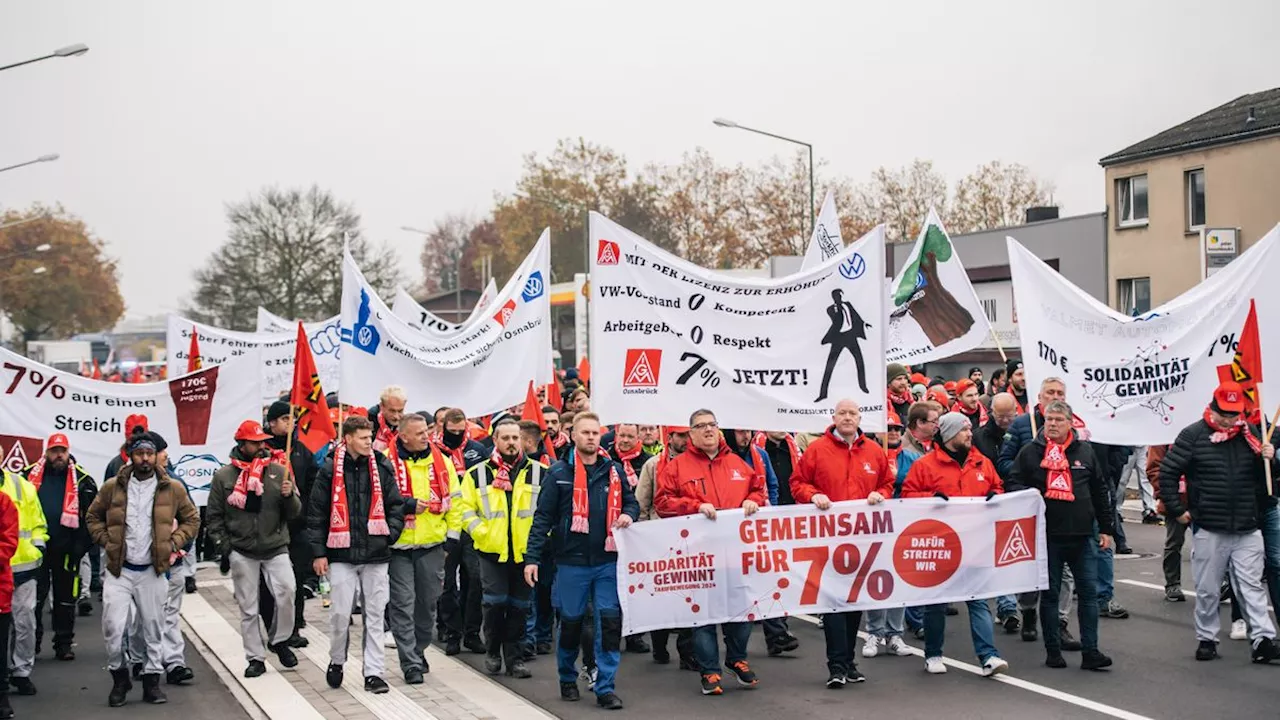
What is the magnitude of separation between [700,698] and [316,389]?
12.9 ft

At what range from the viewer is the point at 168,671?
34.9 ft

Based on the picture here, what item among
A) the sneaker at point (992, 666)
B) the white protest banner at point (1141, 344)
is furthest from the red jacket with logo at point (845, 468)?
the white protest banner at point (1141, 344)

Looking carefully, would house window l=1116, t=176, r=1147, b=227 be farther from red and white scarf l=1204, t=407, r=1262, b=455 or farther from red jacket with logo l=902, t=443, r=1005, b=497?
red jacket with logo l=902, t=443, r=1005, b=497

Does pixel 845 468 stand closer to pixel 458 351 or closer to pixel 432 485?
pixel 432 485

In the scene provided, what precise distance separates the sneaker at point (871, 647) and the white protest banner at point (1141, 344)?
7.49 feet

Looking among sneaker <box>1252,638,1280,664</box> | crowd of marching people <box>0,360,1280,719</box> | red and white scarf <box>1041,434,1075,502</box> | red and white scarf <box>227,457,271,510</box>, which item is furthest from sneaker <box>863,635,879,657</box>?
red and white scarf <box>227,457,271,510</box>

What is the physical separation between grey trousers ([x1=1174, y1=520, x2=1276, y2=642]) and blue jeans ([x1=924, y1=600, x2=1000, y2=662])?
5.01ft

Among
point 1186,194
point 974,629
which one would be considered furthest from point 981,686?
point 1186,194

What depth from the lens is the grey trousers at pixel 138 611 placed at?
996 centimetres

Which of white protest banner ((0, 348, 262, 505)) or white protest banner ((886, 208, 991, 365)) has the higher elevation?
white protest banner ((886, 208, 991, 365))

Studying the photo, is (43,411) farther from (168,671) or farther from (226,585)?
(226,585)

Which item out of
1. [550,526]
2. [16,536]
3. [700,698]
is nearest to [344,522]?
[550,526]

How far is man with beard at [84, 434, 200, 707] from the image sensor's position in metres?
9.99

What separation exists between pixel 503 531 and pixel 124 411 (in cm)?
377
